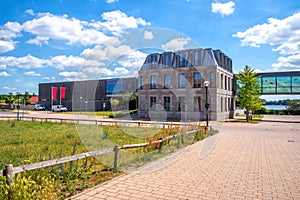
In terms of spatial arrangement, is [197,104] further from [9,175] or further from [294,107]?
[9,175]

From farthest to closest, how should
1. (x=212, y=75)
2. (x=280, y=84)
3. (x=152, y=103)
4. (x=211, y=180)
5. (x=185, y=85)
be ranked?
1. (x=280, y=84)
2. (x=152, y=103)
3. (x=185, y=85)
4. (x=212, y=75)
5. (x=211, y=180)

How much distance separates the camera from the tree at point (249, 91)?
31.6 m

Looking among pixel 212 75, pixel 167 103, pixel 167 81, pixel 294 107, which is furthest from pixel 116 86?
pixel 294 107

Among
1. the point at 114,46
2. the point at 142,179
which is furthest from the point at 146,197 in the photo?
the point at 114,46

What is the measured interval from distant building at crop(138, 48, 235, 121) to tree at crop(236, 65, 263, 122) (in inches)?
95.5

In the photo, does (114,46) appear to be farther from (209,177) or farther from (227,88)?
(227,88)

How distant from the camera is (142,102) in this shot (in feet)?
119

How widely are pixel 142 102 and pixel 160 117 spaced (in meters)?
3.69

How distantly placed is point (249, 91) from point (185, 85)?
8.41 m

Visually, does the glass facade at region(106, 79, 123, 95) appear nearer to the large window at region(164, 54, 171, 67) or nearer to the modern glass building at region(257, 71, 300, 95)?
the large window at region(164, 54, 171, 67)

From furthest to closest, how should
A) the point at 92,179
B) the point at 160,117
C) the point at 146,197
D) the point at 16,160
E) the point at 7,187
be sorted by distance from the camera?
the point at 160,117, the point at 16,160, the point at 92,179, the point at 146,197, the point at 7,187

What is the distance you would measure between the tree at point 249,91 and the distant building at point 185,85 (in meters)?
2.43

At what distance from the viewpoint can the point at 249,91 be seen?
31922 millimetres

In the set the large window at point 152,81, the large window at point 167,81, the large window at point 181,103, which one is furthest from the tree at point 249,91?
the large window at point 152,81
